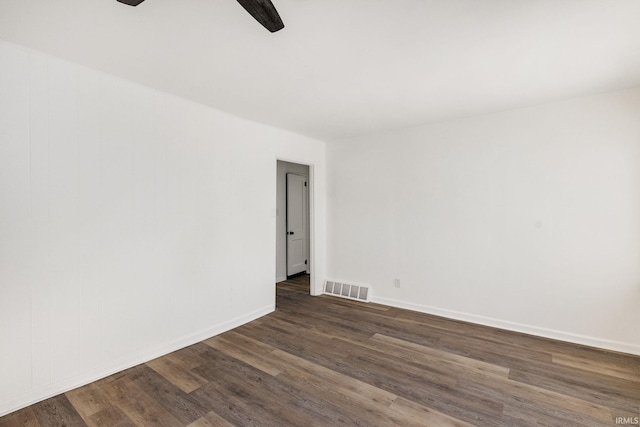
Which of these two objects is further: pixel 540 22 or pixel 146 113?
pixel 146 113

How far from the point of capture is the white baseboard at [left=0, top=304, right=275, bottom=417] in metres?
1.99

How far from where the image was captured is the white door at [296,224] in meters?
5.67

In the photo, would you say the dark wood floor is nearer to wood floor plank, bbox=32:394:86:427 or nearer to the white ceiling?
wood floor plank, bbox=32:394:86:427

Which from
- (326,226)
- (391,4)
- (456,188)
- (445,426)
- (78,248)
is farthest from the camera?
(326,226)

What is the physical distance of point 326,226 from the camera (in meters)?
4.80

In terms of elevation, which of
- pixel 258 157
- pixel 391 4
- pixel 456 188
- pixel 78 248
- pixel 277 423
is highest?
pixel 391 4

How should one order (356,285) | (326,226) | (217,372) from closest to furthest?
(217,372)
(356,285)
(326,226)

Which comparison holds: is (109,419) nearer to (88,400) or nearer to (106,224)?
(88,400)

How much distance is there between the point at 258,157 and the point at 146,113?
4.35 feet

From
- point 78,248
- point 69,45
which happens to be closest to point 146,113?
point 69,45

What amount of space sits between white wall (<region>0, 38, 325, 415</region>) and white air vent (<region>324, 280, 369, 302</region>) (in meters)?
1.55

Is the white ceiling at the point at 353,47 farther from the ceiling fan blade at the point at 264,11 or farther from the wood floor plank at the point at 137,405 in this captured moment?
the wood floor plank at the point at 137,405

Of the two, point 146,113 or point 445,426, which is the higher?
point 146,113

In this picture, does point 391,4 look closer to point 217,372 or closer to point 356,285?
point 217,372
